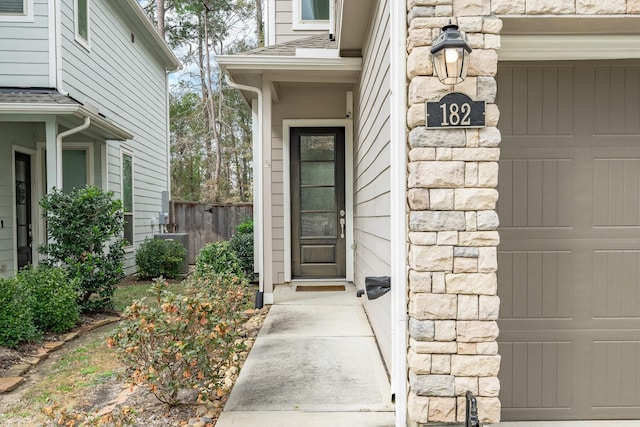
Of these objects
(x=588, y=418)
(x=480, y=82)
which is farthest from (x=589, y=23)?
(x=588, y=418)

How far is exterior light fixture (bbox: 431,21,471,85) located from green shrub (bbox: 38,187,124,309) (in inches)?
181

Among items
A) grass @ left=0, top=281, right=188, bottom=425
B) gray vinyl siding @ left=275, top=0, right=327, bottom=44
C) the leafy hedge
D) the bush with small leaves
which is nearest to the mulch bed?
the leafy hedge

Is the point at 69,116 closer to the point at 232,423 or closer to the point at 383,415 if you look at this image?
the point at 232,423

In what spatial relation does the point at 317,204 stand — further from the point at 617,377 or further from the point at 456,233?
the point at 617,377

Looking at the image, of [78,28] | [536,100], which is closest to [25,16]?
[78,28]

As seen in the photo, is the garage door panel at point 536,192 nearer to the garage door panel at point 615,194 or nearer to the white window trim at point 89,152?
the garage door panel at point 615,194

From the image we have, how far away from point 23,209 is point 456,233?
696 cm

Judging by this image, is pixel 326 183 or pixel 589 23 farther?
pixel 326 183

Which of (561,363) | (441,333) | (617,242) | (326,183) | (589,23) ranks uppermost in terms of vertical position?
(589,23)

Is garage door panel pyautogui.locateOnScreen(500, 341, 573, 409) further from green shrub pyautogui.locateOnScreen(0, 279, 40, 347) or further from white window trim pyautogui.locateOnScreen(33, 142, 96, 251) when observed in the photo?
white window trim pyautogui.locateOnScreen(33, 142, 96, 251)

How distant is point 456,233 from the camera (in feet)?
7.35

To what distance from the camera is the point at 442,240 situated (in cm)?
224

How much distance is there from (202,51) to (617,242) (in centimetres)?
1665

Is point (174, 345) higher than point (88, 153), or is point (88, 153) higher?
point (88, 153)
